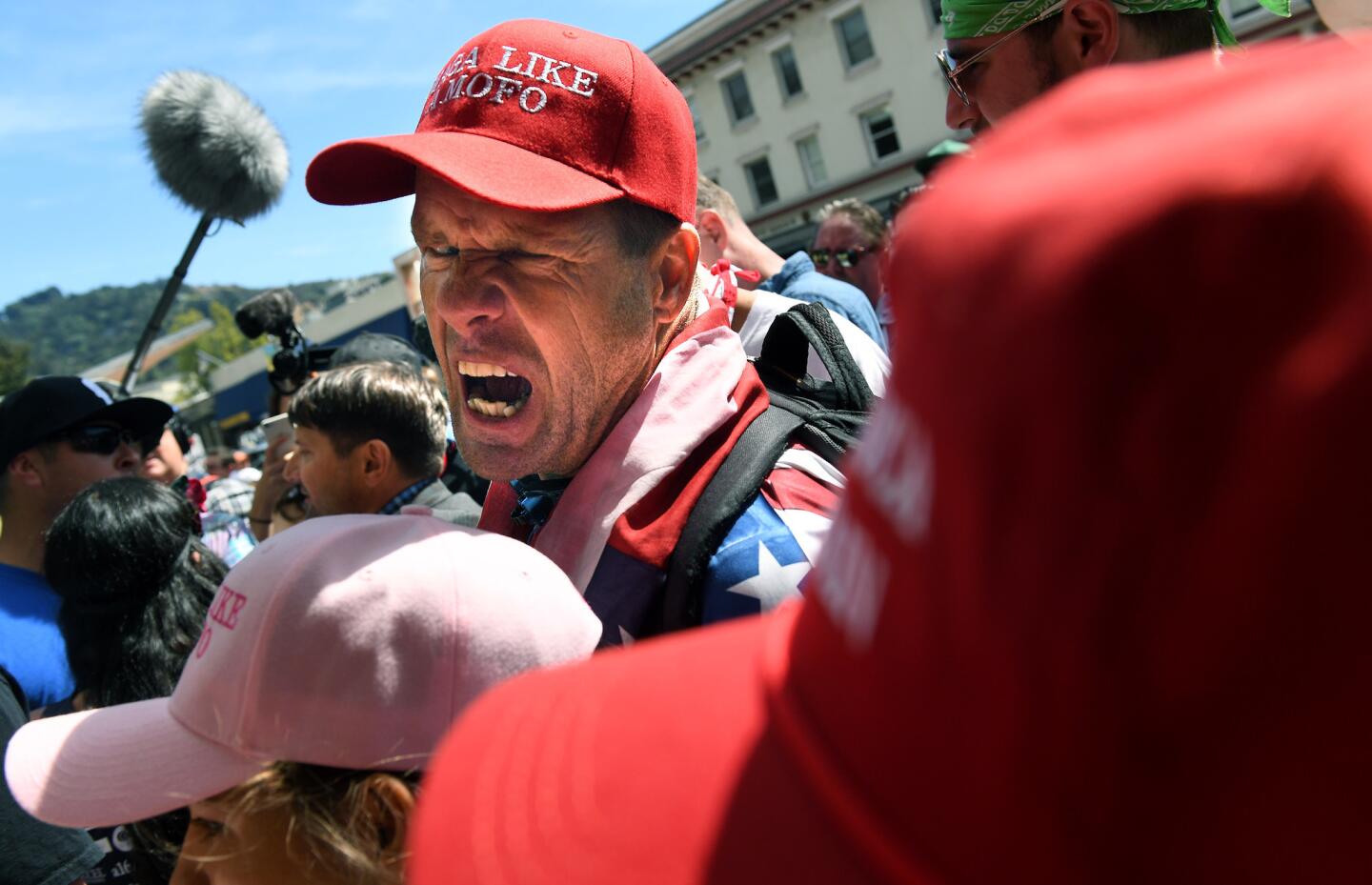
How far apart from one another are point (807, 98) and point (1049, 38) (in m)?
31.2

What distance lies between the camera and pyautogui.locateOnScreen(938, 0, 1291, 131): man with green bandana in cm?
162

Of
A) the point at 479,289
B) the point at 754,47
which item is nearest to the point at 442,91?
the point at 479,289

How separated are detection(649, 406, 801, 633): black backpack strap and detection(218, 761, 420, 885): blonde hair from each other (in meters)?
0.42

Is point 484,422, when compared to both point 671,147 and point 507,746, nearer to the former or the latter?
point 671,147

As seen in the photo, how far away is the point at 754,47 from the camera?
31984 millimetres

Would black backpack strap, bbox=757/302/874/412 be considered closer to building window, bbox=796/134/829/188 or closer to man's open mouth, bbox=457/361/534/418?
man's open mouth, bbox=457/361/534/418

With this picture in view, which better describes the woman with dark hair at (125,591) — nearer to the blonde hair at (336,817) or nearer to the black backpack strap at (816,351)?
the blonde hair at (336,817)

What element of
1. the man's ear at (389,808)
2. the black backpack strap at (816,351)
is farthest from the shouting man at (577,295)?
the man's ear at (389,808)

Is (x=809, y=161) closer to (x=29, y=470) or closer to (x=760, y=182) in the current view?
(x=760, y=182)

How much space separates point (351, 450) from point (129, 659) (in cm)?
103

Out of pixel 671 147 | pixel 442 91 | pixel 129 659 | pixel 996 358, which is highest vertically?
pixel 442 91

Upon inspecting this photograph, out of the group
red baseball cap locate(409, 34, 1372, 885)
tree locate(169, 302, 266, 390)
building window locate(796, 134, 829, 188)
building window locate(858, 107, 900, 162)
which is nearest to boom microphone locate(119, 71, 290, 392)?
red baseball cap locate(409, 34, 1372, 885)

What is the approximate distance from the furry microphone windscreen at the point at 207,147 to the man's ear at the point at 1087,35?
3974mm

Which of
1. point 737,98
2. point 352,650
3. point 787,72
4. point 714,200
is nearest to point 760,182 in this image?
point 737,98
